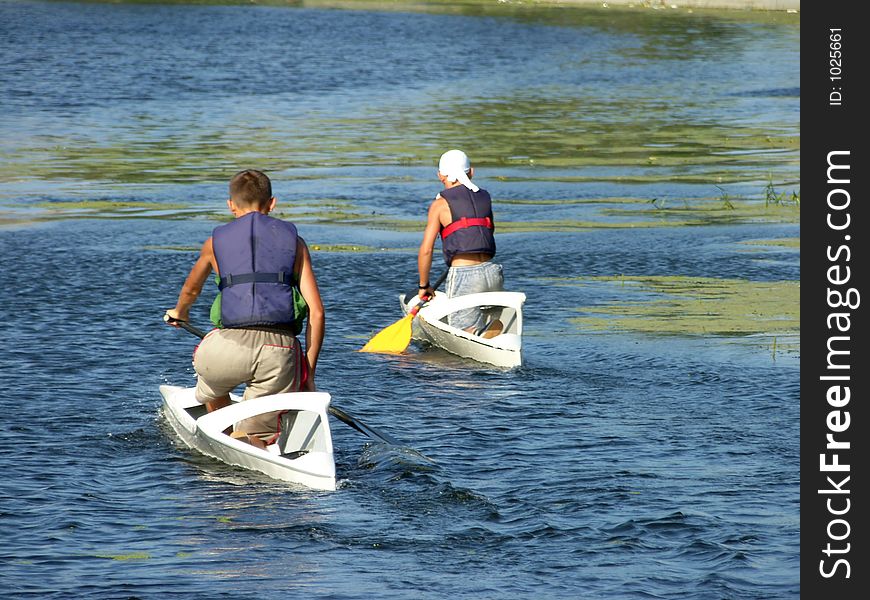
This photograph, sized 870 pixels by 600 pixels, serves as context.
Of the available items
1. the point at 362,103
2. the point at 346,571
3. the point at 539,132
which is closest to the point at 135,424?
the point at 346,571

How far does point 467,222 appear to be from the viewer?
41.9 feet

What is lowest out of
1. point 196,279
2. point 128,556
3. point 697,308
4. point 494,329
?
point 128,556

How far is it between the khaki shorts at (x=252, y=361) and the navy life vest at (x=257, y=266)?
0.36 feet

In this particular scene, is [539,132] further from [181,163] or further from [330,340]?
[330,340]

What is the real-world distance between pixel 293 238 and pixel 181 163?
1884cm

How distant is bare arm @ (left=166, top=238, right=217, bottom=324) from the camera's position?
9.06m

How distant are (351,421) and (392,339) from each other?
137 inches

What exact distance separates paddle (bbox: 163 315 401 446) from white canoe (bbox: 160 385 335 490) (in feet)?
0.48

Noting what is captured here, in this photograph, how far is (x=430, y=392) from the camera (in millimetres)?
12031

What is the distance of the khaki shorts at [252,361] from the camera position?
355 inches

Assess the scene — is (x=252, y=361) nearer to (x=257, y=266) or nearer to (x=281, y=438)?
(x=257, y=266)

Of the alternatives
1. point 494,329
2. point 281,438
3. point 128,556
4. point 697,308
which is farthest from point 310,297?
point 697,308

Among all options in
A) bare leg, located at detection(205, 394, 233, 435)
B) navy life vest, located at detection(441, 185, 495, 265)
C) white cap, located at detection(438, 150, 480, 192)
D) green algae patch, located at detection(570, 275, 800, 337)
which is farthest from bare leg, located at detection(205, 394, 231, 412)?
green algae patch, located at detection(570, 275, 800, 337)

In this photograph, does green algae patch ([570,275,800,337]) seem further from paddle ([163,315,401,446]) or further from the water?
paddle ([163,315,401,446])
